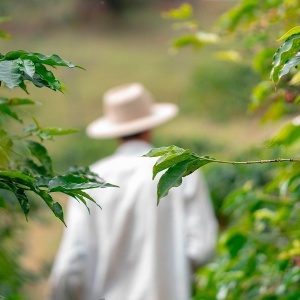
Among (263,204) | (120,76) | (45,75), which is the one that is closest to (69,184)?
(45,75)

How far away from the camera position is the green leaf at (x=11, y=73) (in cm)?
94

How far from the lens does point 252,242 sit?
1.91 meters

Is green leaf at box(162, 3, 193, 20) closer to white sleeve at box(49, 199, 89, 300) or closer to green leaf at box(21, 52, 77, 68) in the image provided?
green leaf at box(21, 52, 77, 68)

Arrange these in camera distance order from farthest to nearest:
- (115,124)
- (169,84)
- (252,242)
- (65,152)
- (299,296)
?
1. (169,84)
2. (65,152)
3. (115,124)
4. (252,242)
5. (299,296)

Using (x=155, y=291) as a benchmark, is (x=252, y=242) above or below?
below

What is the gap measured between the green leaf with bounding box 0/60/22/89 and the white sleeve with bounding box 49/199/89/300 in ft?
6.71

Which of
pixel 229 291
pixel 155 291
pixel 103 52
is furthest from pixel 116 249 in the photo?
pixel 103 52

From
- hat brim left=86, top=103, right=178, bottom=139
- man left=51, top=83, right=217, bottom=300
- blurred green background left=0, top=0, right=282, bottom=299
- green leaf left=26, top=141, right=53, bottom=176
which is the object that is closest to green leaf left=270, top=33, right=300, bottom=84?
green leaf left=26, top=141, right=53, bottom=176

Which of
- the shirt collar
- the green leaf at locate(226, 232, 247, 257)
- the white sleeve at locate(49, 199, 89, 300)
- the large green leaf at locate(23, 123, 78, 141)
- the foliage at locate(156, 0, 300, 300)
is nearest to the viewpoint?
the large green leaf at locate(23, 123, 78, 141)

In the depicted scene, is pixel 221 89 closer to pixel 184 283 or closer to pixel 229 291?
pixel 184 283

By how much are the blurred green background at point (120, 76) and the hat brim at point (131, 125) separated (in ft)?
13.2

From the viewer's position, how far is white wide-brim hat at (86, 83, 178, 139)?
10.9ft

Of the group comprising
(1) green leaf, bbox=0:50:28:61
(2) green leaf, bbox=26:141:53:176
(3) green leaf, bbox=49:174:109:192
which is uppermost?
(2) green leaf, bbox=26:141:53:176

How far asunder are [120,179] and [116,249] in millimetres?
261
